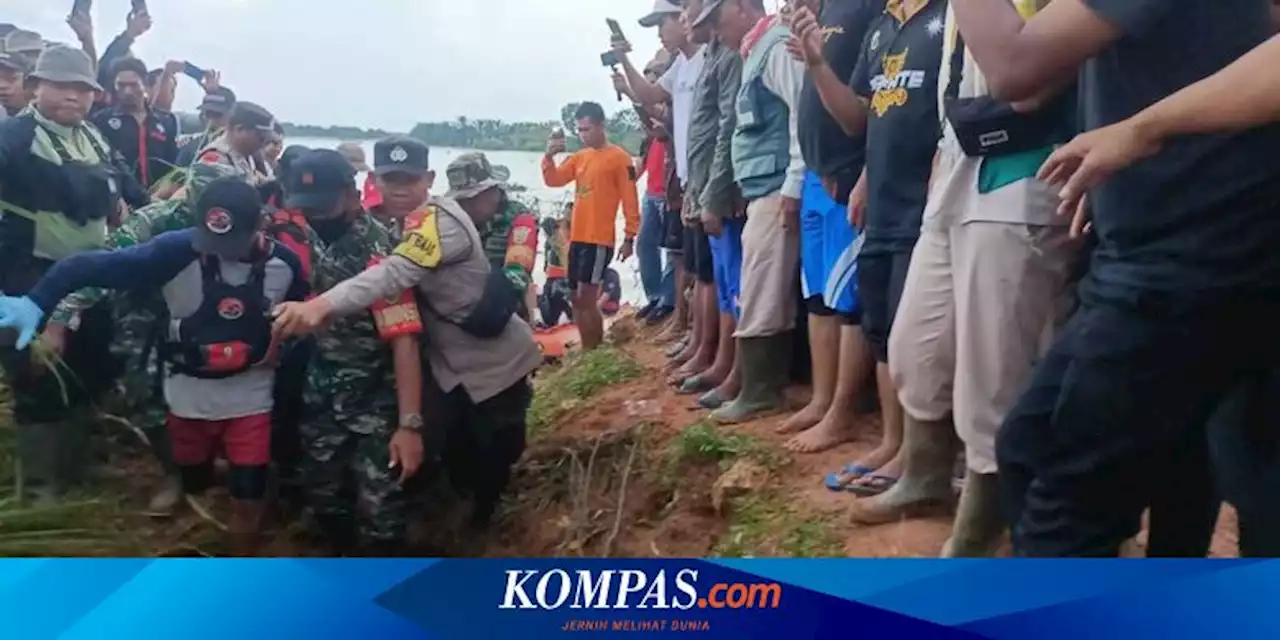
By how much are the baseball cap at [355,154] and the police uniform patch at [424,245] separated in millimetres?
115

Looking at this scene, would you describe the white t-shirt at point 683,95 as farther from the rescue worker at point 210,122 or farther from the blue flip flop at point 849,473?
the rescue worker at point 210,122

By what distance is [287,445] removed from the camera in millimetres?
1640

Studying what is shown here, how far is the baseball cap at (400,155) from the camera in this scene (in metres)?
1.56

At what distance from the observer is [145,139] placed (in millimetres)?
1643

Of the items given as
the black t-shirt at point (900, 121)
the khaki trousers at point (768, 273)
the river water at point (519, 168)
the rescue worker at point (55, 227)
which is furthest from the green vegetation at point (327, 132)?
the black t-shirt at point (900, 121)

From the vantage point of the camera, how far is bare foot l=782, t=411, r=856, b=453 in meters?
1.58

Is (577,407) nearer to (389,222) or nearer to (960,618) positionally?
(389,222)

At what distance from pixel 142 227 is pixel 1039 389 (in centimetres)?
128

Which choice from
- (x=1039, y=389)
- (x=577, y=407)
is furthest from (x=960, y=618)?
(x=577, y=407)

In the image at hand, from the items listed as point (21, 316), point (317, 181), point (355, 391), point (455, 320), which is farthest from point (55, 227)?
point (455, 320)

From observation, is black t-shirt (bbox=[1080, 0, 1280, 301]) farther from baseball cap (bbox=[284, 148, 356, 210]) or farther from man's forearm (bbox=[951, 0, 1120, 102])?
baseball cap (bbox=[284, 148, 356, 210])

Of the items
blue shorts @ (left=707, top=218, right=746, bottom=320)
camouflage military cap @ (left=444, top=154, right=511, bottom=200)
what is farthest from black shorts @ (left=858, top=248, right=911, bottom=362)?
camouflage military cap @ (left=444, top=154, right=511, bottom=200)

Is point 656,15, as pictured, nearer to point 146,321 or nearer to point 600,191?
point 600,191

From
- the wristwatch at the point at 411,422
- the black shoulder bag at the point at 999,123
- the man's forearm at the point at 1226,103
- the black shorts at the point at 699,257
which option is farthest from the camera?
the black shorts at the point at 699,257
